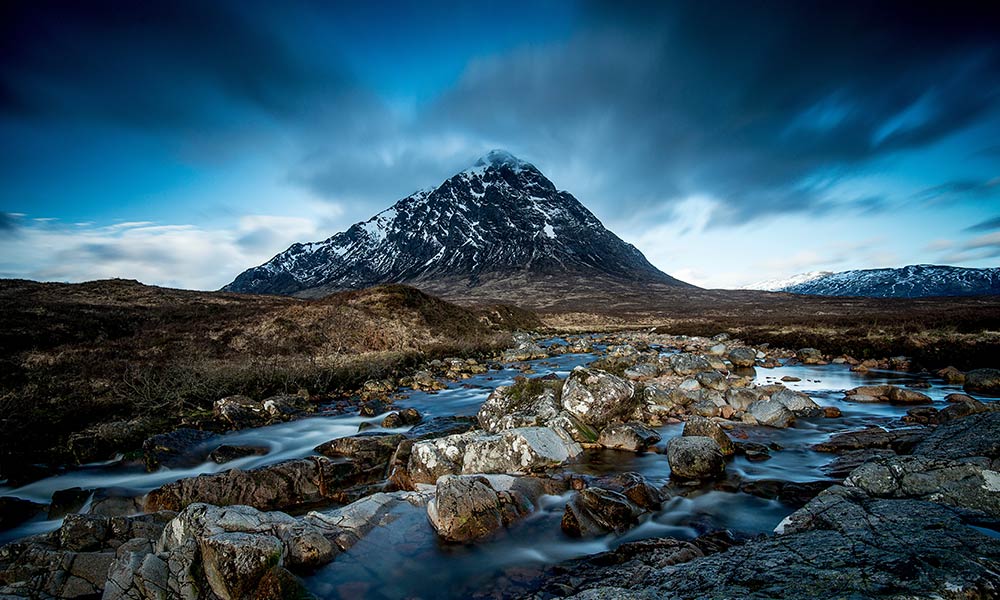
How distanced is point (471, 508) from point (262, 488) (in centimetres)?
523

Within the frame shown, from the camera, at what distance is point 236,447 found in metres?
13.1

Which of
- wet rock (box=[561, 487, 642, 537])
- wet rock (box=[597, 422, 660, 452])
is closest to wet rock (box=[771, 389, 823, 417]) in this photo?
wet rock (box=[597, 422, 660, 452])

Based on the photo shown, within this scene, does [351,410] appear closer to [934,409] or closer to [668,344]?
[934,409]

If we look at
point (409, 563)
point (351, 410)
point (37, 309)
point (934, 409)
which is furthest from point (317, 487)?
point (37, 309)

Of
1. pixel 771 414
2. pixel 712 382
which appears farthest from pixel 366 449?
pixel 712 382

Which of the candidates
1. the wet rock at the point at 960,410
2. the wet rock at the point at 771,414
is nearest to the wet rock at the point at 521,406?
the wet rock at the point at 771,414

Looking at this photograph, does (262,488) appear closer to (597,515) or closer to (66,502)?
(66,502)

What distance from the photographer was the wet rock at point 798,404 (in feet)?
47.9

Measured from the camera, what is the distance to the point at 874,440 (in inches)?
445

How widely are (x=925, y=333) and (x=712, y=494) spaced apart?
2977cm

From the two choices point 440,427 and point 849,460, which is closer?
point 849,460

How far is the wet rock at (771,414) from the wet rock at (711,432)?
3.24 m

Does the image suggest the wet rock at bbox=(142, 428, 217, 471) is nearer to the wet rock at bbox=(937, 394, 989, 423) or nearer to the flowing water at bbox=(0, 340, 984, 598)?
the flowing water at bbox=(0, 340, 984, 598)

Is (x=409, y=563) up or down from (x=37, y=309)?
down
